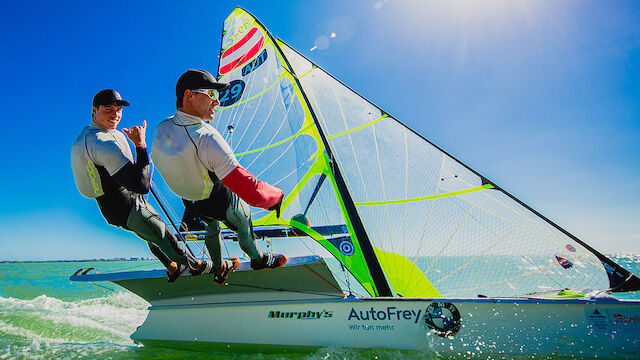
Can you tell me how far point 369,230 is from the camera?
184 inches

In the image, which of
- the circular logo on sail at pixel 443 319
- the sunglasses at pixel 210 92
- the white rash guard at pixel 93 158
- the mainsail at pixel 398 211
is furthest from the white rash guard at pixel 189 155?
the circular logo on sail at pixel 443 319

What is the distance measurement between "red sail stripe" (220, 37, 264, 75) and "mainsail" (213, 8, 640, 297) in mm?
1222

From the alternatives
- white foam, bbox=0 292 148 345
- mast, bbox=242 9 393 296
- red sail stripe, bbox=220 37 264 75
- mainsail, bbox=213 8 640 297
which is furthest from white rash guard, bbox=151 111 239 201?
red sail stripe, bbox=220 37 264 75

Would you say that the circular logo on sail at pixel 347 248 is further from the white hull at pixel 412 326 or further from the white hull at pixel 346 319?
the white hull at pixel 412 326

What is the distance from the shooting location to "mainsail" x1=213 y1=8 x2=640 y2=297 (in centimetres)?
356

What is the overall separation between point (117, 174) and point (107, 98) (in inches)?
27.1

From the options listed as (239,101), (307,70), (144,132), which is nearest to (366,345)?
(144,132)

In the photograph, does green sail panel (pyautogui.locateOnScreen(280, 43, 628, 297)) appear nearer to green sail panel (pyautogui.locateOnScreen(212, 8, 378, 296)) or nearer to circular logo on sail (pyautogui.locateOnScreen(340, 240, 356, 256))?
circular logo on sail (pyautogui.locateOnScreen(340, 240, 356, 256))

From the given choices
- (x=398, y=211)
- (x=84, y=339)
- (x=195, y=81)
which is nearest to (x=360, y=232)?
(x=398, y=211)

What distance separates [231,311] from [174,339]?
113 centimetres

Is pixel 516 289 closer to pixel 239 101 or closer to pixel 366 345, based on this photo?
pixel 366 345

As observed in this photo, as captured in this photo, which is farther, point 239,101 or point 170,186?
point 239,101

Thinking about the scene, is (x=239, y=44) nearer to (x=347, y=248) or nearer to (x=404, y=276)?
(x=347, y=248)

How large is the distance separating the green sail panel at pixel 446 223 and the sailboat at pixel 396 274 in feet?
0.05
